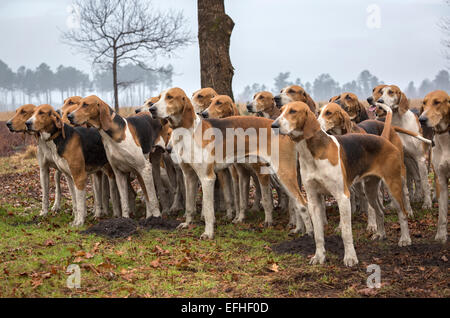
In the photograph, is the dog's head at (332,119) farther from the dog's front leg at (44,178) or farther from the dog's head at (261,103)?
the dog's front leg at (44,178)

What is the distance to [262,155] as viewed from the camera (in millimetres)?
7703

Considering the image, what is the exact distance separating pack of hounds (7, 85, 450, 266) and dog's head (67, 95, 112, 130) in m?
0.02

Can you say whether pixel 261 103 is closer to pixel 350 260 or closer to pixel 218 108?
pixel 218 108

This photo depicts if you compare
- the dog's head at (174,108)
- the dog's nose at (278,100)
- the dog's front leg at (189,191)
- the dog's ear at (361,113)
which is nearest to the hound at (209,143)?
the dog's head at (174,108)

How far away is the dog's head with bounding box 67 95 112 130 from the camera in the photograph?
8.04 m

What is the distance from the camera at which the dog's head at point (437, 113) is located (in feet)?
20.7

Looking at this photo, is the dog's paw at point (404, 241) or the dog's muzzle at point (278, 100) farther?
the dog's muzzle at point (278, 100)

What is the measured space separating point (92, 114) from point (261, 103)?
9.86 ft

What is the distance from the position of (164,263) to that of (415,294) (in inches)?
118

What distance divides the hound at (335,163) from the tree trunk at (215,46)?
6009 millimetres

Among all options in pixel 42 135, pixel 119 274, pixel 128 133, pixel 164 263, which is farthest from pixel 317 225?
pixel 42 135

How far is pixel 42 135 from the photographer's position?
8.58 meters
